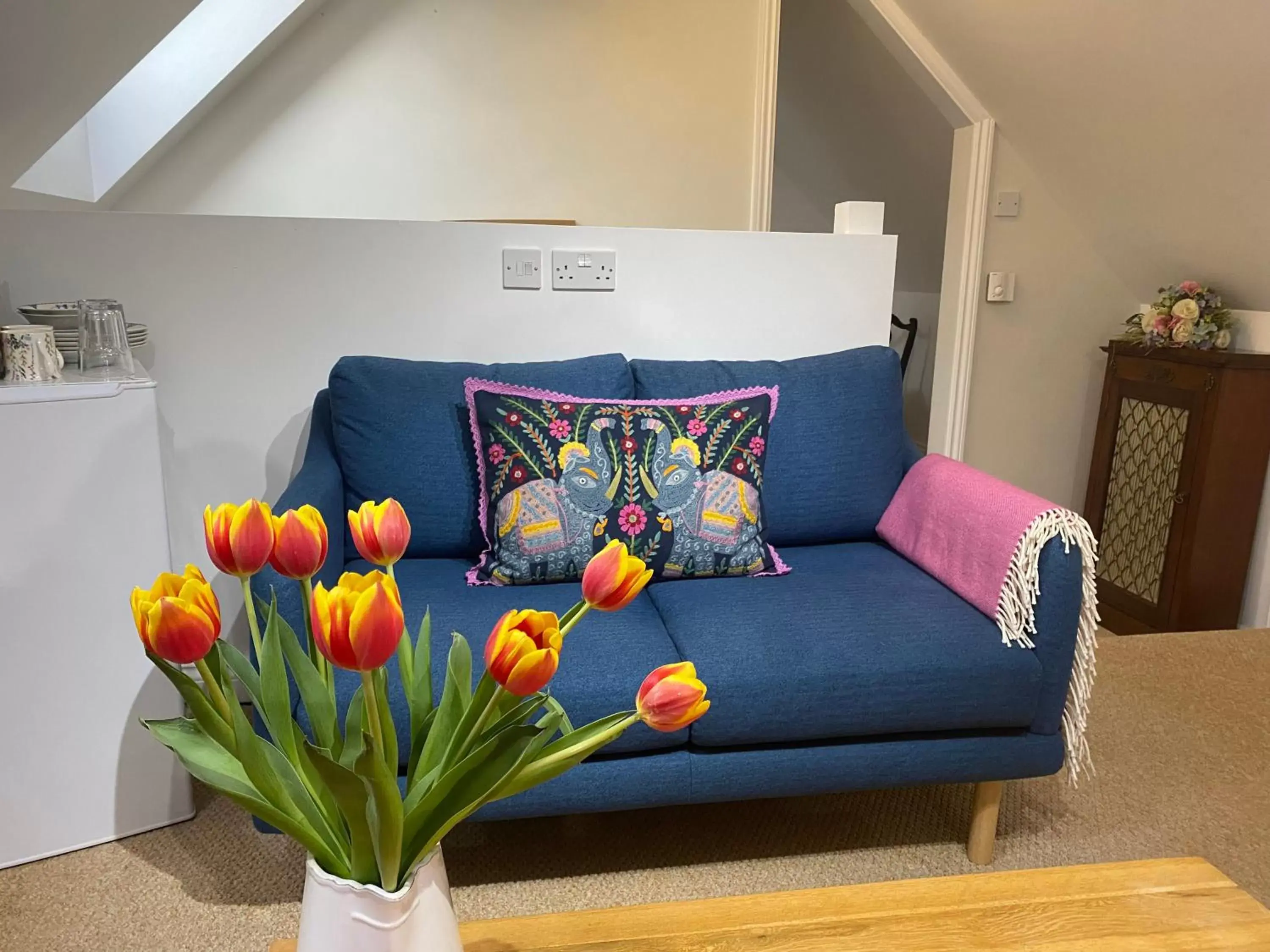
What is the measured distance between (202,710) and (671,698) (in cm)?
33

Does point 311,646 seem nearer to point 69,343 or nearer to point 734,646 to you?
point 734,646

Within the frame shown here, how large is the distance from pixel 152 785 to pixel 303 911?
1.38m

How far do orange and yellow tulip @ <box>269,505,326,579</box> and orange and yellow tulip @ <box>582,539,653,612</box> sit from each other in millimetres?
192

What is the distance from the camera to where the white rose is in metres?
3.07

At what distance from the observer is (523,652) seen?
0.61 metres

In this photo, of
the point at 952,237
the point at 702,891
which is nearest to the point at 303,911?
the point at 702,891

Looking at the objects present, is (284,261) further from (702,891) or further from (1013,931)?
(1013,931)

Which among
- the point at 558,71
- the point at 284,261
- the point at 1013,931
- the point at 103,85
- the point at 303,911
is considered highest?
the point at 558,71

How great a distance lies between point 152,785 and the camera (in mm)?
1860

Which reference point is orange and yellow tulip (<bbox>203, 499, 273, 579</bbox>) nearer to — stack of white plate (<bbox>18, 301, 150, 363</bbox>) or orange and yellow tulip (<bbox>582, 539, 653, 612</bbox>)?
orange and yellow tulip (<bbox>582, 539, 653, 612</bbox>)

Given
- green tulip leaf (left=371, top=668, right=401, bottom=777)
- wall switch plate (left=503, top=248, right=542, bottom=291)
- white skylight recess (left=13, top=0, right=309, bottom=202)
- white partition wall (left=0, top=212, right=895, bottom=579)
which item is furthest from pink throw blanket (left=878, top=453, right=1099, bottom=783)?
white skylight recess (left=13, top=0, right=309, bottom=202)

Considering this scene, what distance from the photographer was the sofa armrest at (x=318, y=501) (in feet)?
4.84

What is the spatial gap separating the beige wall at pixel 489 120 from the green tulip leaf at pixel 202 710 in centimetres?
321

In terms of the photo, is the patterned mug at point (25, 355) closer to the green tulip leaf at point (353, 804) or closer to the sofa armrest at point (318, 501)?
the sofa armrest at point (318, 501)
